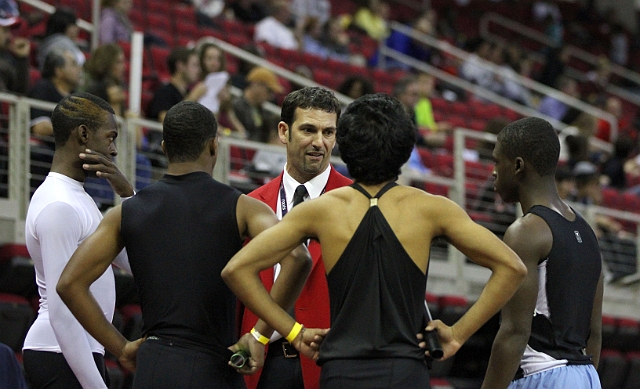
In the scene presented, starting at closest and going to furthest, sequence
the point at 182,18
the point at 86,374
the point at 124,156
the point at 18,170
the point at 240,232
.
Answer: the point at 240,232, the point at 86,374, the point at 18,170, the point at 124,156, the point at 182,18

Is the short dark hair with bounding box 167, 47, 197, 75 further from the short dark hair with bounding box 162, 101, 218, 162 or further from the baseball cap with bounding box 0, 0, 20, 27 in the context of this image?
the short dark hair with bounding box 162, 101, 218, 162

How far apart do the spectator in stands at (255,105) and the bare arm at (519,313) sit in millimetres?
5081

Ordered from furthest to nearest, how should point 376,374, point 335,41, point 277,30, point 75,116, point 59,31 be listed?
point 335,41, point 277,30, point 59,31, point 75,116, point 376,374

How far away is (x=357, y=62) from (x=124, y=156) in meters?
7.83

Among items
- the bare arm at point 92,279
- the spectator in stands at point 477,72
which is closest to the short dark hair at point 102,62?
the bare arm at point 92,279

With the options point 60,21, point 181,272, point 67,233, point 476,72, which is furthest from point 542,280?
point 476,72

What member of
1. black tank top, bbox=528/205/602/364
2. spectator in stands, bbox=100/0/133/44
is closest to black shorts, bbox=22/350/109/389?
black tank top, bbox=528/205/602/364

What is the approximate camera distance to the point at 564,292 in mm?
3957

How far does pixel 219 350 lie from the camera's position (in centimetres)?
345

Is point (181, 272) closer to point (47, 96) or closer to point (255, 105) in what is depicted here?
point (47, 96)

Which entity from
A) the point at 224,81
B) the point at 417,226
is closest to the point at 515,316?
the point at 417,226

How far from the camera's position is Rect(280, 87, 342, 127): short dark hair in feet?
14.5

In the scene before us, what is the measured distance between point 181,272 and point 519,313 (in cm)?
128

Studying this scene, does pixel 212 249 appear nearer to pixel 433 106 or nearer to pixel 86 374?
pixel 86 374
